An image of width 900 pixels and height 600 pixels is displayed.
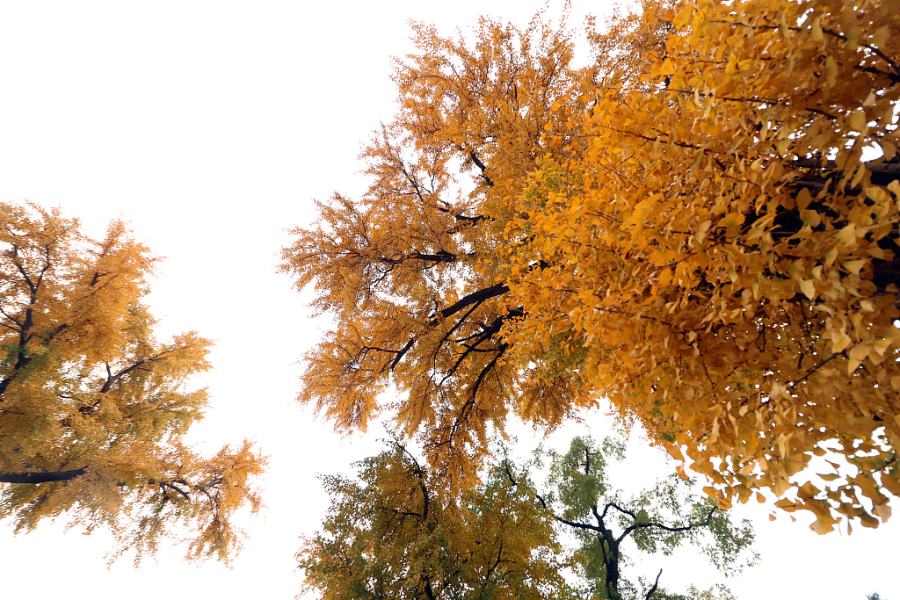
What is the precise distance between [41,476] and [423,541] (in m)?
7.58

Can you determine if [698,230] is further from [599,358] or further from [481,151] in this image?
[481,151]

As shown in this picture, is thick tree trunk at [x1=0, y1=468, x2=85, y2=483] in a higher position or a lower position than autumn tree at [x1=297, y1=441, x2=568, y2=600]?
lower

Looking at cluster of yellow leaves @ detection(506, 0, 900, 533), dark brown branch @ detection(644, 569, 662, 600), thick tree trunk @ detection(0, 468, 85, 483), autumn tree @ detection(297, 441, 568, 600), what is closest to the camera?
cluster of yellow leaves @ detection(506, 0, 900, 533)

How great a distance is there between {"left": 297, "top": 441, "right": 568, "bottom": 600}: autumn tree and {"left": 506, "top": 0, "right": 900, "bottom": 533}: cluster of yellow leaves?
4449 mm

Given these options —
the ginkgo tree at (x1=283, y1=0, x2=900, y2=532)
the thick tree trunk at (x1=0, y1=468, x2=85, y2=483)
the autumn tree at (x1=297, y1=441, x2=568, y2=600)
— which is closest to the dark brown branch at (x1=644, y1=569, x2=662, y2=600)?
the autumn tree at (x1=297, y1=441, x2=568, y2=600)

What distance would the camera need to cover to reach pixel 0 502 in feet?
21.8

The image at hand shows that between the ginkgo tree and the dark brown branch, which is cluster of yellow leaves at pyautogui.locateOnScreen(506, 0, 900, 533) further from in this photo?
the dark brown branch

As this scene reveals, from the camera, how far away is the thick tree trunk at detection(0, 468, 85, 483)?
613 centimetres

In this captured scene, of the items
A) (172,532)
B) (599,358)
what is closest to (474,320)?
(599,358)

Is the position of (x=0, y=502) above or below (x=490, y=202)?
below

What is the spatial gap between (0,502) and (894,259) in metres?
12.9

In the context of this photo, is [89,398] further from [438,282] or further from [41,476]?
[438,282]

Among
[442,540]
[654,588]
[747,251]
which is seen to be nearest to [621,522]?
[654,588]

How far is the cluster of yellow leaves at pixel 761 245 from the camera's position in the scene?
1228mm
